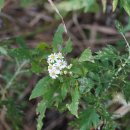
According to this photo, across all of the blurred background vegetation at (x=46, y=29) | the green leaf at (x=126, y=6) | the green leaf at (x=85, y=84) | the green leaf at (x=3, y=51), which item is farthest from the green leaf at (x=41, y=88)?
the blurred background vegetation at (x=46, y=29)

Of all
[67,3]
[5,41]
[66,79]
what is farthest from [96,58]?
[67,3]

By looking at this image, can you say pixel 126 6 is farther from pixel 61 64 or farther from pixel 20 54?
pixel 20 54

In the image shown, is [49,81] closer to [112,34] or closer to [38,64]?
[38,64]

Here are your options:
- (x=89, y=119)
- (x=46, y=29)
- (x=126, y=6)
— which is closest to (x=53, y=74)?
(x=89, y=119)

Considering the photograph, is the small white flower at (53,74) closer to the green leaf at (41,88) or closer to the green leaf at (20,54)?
the green leaf at (41,88)

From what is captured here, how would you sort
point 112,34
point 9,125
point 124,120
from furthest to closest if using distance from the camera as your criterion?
point 112,34
point 9,125
point 124,120

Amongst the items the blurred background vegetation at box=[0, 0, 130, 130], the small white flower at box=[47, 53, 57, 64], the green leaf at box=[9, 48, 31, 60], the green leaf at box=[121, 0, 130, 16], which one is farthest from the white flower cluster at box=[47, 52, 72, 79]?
the blurred background vegetation at box=[0, 0, 130, 130]
